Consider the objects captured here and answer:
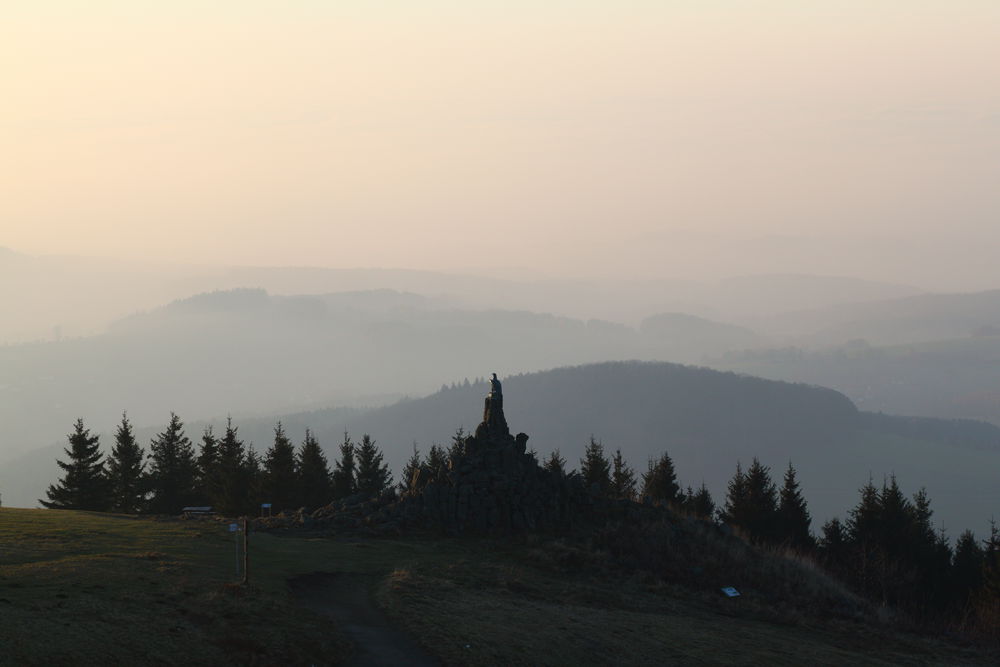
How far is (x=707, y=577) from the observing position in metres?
57.5

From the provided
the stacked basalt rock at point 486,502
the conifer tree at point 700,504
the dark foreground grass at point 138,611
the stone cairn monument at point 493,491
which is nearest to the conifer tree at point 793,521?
the conifer tree at point 700,504

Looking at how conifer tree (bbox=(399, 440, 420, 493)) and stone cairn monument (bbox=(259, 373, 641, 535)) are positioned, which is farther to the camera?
conifer tree (bbox=(399, 440, 420, 493))

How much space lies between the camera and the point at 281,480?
90.1 meters

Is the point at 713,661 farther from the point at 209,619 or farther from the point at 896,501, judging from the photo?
the point at 896,501

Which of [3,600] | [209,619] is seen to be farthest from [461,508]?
[3,600]

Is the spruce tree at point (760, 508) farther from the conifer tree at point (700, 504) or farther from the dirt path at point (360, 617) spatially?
the dirt path at point (360, 617)

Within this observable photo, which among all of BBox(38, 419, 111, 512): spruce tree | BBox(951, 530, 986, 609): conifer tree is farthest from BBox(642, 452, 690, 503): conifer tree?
BBox(38, 419, 111, 512): spruce tree

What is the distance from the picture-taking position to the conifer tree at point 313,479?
3708 inches

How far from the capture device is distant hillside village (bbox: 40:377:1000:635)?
64.6 meters

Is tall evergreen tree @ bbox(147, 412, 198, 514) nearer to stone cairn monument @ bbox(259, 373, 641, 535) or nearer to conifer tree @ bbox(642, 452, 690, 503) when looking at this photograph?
stone cairn monument @ bbox(259, 373, 641, 535)

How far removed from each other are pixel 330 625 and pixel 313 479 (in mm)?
59631

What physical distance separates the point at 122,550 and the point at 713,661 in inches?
1248

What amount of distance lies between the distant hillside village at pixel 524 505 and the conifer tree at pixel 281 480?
6.5 inches

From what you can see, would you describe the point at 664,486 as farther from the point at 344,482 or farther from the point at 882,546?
the point at 344,482
